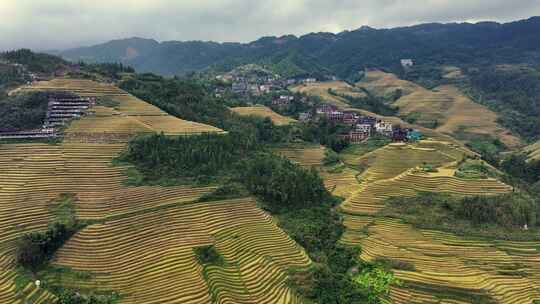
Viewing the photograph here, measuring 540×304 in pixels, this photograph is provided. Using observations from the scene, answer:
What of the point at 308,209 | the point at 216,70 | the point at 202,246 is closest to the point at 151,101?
the point at 308,209

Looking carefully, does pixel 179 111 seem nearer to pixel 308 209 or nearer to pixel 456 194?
pixel 308 209

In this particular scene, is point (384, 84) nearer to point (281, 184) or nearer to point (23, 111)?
point (281, 184)

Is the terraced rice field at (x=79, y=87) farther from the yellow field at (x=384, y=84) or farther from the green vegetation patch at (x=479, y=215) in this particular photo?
the yellow field at (x=384, y=84)

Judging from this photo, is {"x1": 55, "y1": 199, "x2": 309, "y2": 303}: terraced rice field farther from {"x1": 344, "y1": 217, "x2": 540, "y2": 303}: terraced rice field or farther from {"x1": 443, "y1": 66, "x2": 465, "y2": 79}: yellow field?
{"x1": 443, "y1": 66, "x2": 465, "y2": 79}: yellow field

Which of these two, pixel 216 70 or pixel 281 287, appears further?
pixel 216 70

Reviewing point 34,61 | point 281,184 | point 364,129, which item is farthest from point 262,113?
point 34,61

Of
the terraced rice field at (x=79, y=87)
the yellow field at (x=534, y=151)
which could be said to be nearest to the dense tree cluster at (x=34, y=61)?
the terraced rice field at (x=79, y=87)
